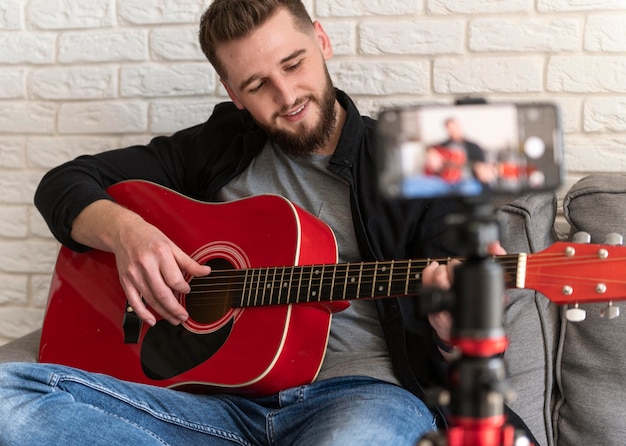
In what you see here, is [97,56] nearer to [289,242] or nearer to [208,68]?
[208,68]

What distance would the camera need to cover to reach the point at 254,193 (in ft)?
5.38

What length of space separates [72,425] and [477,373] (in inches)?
33.1

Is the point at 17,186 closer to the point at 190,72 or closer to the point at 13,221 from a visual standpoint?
the point at 13,221

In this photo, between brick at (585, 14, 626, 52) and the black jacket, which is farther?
brick at (585, 14, 626, 52)

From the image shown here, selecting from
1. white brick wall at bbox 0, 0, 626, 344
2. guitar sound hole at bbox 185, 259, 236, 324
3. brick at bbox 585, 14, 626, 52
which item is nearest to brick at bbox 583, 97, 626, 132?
white brick wall at bbox 0, 0, 626, 344

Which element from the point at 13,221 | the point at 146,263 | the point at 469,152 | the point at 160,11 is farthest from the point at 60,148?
the point at 469,152

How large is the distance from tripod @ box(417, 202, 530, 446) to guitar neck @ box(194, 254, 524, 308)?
568 mm

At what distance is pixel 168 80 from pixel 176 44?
95 mm

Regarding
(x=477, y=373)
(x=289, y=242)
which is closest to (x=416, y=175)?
(x=477, y=373)

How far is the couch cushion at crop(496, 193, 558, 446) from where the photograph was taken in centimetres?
144

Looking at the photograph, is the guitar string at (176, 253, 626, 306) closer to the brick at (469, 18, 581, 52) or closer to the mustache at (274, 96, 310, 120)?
the mustache at (274, 96, 310, 120)

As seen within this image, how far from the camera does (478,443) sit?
0.66 meters

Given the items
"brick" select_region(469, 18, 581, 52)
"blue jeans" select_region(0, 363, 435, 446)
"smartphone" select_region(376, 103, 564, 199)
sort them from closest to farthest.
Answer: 1. "smartphone" select_region(376, 103, 564, 199)
2. "blue jeans" select_region(0, 363, 435, 446)
3. "brick" select_region(469, 18, 581, 52)

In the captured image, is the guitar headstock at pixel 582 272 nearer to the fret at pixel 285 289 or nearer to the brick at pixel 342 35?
the fret at pixel 285 289
